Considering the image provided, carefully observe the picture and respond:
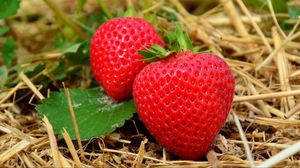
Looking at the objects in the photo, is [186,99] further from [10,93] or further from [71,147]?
[10,93]

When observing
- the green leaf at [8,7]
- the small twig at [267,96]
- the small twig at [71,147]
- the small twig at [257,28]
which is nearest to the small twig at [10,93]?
the green leaf at [8,7]

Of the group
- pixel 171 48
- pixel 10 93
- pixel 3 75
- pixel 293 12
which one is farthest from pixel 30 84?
pixel 293 12

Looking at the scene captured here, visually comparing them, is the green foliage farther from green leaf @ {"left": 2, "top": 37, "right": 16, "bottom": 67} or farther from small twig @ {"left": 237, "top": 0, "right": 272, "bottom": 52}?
green leaf @ {"left": 2, "top": 37, "right": 16, "bottom": 67}

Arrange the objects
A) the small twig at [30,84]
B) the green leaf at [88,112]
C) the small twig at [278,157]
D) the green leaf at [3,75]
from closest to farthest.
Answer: the small twig at [278,157] < the green leaf at [88,112] < the small twig at [30,84] < the green leaf at [3,75]

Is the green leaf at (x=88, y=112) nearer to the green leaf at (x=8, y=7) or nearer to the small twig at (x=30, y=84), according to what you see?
the small twig at (x=30, y=84)

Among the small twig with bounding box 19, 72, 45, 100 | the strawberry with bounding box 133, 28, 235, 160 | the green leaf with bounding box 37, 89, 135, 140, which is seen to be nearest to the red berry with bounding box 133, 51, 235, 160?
the strawberry with bounding box 133, 28, 235, 160

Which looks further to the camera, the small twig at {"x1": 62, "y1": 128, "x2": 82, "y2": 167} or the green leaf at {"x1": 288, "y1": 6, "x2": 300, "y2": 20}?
the green leaf at {"x1": 288, "y1": 6, "x2": 300, "y2": 20}
